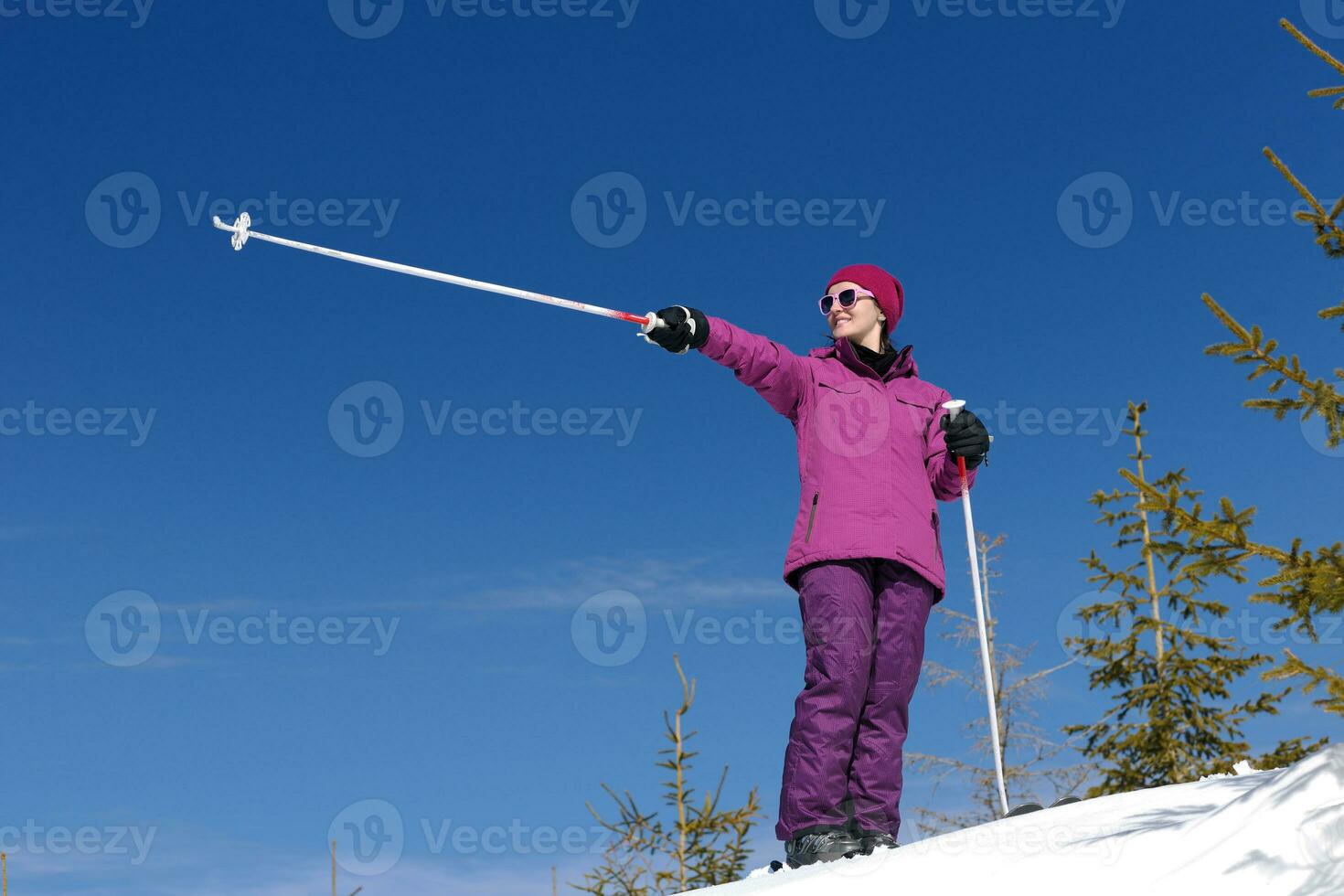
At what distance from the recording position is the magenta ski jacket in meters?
5.64

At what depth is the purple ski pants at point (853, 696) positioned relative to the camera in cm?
546

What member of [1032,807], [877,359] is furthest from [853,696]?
[877,359]

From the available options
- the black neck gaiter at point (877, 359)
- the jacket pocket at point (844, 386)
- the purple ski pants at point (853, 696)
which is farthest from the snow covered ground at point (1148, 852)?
the black neck gaiter at point (877, 359)

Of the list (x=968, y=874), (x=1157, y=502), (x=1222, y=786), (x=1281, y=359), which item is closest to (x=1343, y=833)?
(x=968, y=874)

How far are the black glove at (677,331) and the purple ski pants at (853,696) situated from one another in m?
1.25

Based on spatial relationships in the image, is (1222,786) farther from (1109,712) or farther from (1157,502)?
(1109,712)

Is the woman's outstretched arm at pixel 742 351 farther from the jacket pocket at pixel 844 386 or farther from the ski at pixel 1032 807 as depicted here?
the ski at pixel 1032 807

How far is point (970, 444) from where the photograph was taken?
6.16m

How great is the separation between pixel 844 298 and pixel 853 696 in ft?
6.87

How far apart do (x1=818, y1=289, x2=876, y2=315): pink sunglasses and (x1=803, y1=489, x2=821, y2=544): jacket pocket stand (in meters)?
1.11

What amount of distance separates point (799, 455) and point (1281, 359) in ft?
7.53

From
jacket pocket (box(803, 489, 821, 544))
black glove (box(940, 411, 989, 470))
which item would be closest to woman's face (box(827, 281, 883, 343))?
black glove (box(940, 411, 989, 470))

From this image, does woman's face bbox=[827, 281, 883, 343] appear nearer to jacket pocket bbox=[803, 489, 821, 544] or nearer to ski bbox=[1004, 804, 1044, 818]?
jacket pocket bbox=[803, 489, 821, 544]

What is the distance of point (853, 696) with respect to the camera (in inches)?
217
